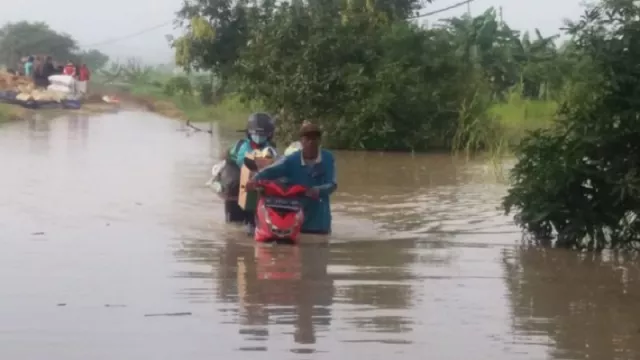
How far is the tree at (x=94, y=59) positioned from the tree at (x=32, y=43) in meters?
6.15

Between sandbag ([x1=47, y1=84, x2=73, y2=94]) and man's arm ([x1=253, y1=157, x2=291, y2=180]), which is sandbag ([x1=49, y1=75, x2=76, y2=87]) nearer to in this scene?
sandbag ([x1=47, y1=84, x2=73, y2=94])

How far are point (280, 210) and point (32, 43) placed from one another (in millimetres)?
64489

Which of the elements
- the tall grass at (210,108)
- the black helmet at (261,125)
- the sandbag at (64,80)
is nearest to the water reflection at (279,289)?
the black helmet at (261,125)

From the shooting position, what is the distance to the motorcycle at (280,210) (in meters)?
11.0

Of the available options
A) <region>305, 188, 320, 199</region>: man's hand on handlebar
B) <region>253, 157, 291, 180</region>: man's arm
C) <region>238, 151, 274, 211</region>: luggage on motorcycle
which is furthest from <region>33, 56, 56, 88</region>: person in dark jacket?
<region>305, 188, 320, 199</region>: man's hand on handlebar

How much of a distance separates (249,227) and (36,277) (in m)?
3.22

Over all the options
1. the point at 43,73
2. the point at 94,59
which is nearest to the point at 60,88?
the point at 43,73

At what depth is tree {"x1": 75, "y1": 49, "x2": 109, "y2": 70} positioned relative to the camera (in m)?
84.1

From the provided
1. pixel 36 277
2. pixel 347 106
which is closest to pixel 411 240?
pixel 36 277

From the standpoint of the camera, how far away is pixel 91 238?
38.4 feet

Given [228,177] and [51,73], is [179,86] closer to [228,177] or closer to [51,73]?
[51,73]

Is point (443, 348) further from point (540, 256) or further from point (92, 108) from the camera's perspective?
point (92, 108)

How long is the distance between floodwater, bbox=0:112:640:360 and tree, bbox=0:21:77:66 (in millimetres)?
56467

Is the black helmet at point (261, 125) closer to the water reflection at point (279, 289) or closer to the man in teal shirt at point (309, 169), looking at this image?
the man in teal shirt at point (309, 169)
